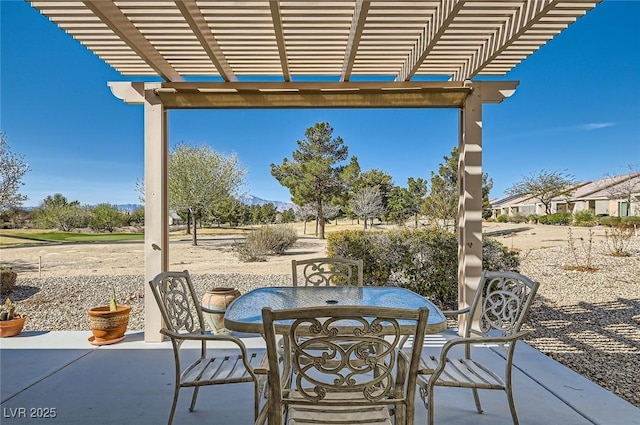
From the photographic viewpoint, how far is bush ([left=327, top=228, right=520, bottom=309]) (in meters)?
5.09

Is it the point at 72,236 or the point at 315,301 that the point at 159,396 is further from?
the point at 72,236

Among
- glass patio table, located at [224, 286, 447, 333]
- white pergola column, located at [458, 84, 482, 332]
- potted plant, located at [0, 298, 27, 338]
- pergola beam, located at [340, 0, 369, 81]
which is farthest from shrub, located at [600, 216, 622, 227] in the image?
potted plant, located at [0, 298, 27, 338]

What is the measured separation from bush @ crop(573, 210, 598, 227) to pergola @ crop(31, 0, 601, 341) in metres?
4.84

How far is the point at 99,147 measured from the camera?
7.52 metres

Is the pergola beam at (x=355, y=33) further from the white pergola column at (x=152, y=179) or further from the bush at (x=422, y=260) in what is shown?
the bush at (x=422, y=260)

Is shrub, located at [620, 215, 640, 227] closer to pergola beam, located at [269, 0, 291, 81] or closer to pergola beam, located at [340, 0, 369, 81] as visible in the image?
pergola beam, located at [340, 0, 369, 81]

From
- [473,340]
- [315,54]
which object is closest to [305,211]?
[315,54]

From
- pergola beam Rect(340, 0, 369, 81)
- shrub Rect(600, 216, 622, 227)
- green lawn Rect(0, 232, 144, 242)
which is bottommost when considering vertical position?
green lawn Rect(0, 232, 144, 242)

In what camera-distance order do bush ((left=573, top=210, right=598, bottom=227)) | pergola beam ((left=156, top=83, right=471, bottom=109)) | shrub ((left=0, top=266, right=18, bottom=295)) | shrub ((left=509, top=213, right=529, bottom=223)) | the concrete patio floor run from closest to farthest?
1. the concrete patio floor
2. pergola beam ((left=156, top=83, right=471, bottom=109))
3. shrub ((left=0, top=266, right=18, bottom=295))
4. bush ((left=573, top=210, right=598, bottom=227))
5. shrub ((left=509, top=213, right=529, bottom=223))

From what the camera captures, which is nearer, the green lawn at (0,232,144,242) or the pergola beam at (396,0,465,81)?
the pergola beam at (396,0,465,81)

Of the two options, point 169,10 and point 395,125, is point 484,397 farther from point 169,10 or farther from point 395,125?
point 395,125

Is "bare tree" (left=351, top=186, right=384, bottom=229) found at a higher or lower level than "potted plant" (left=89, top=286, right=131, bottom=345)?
higher

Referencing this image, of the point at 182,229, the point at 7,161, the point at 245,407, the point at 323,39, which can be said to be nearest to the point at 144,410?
the point at 245,407

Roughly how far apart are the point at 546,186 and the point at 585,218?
131cm
